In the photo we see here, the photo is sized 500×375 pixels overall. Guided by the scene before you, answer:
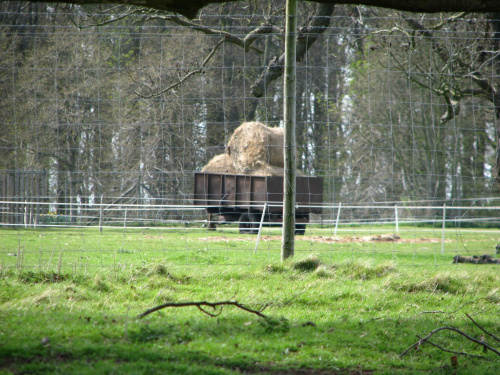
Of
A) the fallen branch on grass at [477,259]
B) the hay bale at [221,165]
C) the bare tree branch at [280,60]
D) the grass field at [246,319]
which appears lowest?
the fallen branch on grass at [477,259]

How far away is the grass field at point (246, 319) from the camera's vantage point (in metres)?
3.88

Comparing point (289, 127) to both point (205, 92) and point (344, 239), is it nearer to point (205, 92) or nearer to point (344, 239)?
point (344, 239)

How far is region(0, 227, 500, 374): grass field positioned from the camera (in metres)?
3.88

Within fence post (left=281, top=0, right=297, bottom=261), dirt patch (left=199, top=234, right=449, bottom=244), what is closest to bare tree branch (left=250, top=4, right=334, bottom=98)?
fence post (left=281, top=0, right=297, bottom=261)

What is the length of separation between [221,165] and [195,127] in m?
1.86

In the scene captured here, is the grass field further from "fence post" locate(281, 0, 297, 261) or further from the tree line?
the tree line

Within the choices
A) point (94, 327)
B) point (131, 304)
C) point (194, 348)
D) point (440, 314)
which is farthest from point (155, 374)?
point (440, 314)

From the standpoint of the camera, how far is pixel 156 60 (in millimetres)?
19375

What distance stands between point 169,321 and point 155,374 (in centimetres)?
141

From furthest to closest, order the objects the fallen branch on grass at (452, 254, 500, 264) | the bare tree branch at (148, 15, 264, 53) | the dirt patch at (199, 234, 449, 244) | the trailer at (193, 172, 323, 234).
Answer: the trailer at (193, 172, 323, 234) < the dirt patch at (199, 234, 449, 244) < the bare tree branch at (148, 15, 264, 53) < the fallen branch on grass at (452, 254, 500, 264)

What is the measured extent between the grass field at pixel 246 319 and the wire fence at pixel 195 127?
118 centimetres

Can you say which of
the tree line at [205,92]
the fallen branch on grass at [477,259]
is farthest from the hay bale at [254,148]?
the fallen branch on grass at [477,259]

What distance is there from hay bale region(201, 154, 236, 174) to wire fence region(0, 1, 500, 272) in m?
0.65

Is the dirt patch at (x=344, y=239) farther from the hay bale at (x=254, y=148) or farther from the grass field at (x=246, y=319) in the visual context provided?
the grass field at (x=246, y=319)
